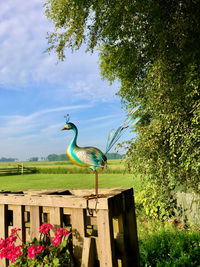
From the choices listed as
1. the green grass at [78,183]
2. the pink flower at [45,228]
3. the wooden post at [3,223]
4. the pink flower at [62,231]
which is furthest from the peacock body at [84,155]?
the green grass at [78,183]

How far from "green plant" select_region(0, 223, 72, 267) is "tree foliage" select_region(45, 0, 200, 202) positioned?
3144 millimetres

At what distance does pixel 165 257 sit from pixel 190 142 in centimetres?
221

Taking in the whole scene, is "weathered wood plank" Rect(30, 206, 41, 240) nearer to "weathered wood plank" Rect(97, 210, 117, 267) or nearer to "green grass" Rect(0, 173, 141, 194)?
"weathered wood plank" Rect(97, 210, 117, 267)

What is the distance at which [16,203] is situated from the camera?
305cm

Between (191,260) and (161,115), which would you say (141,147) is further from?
(191,260)

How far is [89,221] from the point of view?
2.95m

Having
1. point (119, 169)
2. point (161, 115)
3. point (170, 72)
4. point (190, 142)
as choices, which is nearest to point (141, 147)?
point (161, 115)

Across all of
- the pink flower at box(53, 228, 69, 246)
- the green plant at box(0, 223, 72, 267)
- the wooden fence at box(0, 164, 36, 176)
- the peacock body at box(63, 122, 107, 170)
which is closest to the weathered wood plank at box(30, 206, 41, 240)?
the green plant at box(0, 223, 72, 267)

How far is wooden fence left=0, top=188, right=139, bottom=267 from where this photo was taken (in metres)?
2.42

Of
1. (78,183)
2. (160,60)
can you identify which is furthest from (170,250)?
(78,183)

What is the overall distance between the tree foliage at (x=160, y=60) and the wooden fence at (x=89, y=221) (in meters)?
2.48

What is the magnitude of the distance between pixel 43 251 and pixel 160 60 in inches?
197

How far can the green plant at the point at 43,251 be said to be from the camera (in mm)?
2549

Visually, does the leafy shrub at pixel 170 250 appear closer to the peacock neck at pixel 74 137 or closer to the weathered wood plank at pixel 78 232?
the weathered wood plank at pixel 78 232
